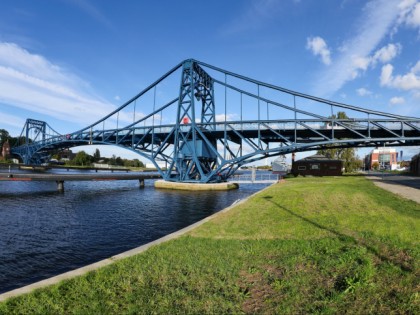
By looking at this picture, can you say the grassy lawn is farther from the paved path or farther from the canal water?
the paved path

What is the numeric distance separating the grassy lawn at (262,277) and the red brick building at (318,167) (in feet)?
164

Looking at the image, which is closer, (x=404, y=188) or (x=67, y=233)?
(x=67, y=233)

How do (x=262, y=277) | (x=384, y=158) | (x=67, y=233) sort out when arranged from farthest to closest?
(x=384, y=158), (x=67, y=233), (x=262, y=277)

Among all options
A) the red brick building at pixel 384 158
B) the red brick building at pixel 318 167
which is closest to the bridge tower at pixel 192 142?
the red brick building at pixel 318 167

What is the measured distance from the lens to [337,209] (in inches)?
571

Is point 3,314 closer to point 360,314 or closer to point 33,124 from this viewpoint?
point 360,314

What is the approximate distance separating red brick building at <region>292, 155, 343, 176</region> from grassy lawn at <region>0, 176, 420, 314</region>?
50.1 metres

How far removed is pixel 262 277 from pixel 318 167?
57.0 metres

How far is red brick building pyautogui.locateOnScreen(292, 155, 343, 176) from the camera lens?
2279 inches

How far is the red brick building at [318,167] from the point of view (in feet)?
190

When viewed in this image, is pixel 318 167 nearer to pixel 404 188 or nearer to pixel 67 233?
pixel 404 188

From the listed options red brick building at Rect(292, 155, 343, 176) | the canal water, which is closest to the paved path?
the canal water

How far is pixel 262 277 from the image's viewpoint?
6.57 meters

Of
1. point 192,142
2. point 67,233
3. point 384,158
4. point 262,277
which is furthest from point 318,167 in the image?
point 384,158
